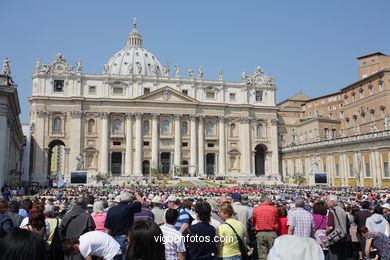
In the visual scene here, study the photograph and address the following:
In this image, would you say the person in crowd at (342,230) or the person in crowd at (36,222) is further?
the person in crowd at (342,230)

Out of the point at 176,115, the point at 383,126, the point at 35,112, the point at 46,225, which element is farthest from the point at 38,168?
the point at 46,225

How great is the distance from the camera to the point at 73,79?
65.3 meters

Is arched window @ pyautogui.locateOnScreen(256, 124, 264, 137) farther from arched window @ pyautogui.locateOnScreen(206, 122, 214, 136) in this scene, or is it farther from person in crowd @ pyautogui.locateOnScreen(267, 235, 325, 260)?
person in crowd @ pyautogui.locateOnScreen(267, 235, 325, 260)

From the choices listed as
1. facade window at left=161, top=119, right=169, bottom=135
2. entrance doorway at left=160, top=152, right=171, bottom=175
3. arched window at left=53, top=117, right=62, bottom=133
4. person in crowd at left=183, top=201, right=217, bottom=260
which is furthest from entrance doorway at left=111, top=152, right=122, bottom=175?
person in crowd at left=183, top=201, right=217, bottom=260

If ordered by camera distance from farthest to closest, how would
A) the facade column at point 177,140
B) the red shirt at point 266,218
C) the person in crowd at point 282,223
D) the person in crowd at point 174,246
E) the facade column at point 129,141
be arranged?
the facade column at point 177,140, the facade column at point 129,141, the person in crowd at point 282,223, the red shirt at point 266,218, the person in crowd at point 174,246

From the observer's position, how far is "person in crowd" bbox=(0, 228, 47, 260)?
10.5 feet

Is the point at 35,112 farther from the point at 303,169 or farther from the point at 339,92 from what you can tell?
the point at 339,92

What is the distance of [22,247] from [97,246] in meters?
2.15

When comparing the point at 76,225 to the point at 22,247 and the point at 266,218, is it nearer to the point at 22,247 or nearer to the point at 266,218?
the point at 22,247

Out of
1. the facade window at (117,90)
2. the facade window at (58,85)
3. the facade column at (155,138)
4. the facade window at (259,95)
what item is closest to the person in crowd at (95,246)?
the facade column at (155,138)

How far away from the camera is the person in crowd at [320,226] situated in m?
7.99

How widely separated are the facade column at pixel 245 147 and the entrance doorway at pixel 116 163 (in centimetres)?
2315

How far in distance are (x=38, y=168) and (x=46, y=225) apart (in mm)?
59885

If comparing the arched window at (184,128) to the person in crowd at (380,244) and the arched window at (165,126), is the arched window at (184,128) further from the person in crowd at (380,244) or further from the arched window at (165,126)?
the person in crowd at (380,244)
